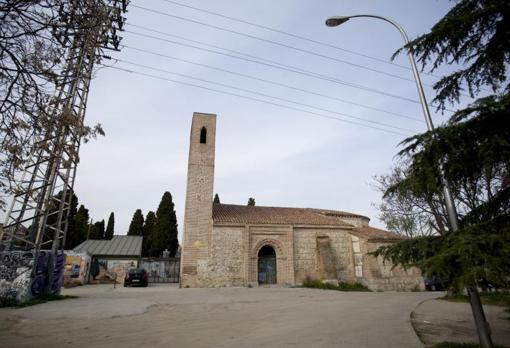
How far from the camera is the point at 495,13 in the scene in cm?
379

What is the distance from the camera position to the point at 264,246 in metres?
22.4

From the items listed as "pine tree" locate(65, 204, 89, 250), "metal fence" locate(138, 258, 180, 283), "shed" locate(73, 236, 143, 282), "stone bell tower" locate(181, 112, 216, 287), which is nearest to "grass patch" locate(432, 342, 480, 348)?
"stone bell tower" locate(181, 112, 216, 287)

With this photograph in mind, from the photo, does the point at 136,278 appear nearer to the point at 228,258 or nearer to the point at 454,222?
the point at 228,258

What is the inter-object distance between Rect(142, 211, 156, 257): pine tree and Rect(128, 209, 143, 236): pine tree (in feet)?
2.60

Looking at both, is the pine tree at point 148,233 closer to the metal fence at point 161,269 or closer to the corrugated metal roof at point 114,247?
the corrugated metal roof at point 114,247

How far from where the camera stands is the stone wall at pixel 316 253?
21.7 meters

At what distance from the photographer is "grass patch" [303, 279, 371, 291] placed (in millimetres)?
19547

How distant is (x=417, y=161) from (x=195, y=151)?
21303 mm

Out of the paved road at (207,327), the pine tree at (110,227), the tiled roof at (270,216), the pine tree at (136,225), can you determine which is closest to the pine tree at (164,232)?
the pine tree at (136,225)

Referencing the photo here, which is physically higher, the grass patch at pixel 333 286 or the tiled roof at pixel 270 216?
the tiled roof at pixel 270 216

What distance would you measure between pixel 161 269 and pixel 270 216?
44.9 feet

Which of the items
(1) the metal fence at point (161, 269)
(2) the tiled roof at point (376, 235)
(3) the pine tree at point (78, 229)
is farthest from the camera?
(3) the pine tree at point (78, 229)

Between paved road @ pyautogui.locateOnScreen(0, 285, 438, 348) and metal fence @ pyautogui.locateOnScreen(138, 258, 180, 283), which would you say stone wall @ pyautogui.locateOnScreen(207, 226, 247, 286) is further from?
metal fence @ pyautogui.locateOnScreen(138, 258, 180, 283)

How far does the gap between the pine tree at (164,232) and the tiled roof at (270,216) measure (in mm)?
17288
